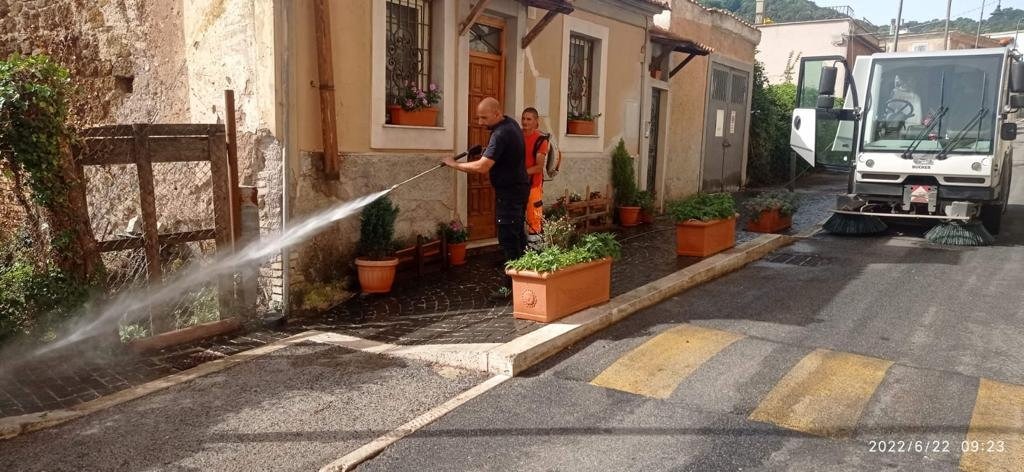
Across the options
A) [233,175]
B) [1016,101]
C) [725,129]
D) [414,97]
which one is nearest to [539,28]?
[414,97]

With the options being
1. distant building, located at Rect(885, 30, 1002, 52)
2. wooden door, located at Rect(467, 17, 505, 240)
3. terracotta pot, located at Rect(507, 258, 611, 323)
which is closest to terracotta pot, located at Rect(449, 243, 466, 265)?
wooden door, located at Rect(467, 17, 505, 240)

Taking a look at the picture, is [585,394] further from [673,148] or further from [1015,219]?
[1015,219]

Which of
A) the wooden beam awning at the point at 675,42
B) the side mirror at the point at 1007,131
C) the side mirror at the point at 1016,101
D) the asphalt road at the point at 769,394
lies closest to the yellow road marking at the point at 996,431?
the asphalt road at the point at 769,394

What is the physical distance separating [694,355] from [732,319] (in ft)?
4.01

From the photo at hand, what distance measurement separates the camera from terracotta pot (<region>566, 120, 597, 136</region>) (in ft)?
36.6

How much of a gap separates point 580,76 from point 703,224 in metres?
3.69

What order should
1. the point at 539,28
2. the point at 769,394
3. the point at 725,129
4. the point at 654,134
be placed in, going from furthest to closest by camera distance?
1. the point at 725,129
2. the point at 654,134
3. the point at 539,28
4. the point at 769,394

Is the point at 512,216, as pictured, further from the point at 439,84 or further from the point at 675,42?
the point at 675,42

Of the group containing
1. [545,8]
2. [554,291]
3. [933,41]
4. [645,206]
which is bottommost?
[554,291]

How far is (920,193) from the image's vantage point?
1062 centimetres

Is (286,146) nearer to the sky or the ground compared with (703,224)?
nearer to the sky

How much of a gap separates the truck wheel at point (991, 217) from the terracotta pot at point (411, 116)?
898cm

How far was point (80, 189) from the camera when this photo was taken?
18.1 ft

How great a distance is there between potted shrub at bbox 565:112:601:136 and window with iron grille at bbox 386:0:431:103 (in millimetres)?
3229
